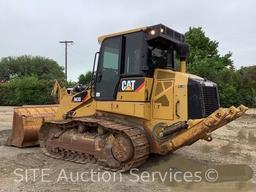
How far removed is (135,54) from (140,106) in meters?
1.11

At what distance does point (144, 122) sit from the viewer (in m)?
8.28

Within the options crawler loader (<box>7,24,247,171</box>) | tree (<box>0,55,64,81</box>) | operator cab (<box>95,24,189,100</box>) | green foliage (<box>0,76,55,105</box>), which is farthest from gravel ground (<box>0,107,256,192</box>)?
tree (<box>0,55,64,81</box>)

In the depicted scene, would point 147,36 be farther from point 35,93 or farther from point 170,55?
point 35,93

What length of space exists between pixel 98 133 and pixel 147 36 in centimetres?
230

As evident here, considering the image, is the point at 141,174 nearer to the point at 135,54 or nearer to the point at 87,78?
the point at 135,54

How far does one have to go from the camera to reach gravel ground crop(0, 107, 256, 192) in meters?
7.13

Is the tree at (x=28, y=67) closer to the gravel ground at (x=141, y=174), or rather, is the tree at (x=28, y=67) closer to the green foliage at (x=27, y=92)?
the green foliage at (x=27, y=92)

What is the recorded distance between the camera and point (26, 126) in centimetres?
1072

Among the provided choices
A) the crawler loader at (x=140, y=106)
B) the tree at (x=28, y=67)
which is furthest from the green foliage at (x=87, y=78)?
the tree at (x=28, y=67)

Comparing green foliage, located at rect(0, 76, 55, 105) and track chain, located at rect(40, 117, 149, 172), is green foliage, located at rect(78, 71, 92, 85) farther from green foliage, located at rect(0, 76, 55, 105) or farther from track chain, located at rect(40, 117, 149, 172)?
green foliage, located at rect(0, 76, 55, 105)

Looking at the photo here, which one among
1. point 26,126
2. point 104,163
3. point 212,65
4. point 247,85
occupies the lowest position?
point 104,163

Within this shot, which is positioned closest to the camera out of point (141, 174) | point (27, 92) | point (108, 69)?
point (141, 174)

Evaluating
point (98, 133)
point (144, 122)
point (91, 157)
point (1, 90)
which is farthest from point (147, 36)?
point (1, 90)

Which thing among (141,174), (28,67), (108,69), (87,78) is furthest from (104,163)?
(28,67)
